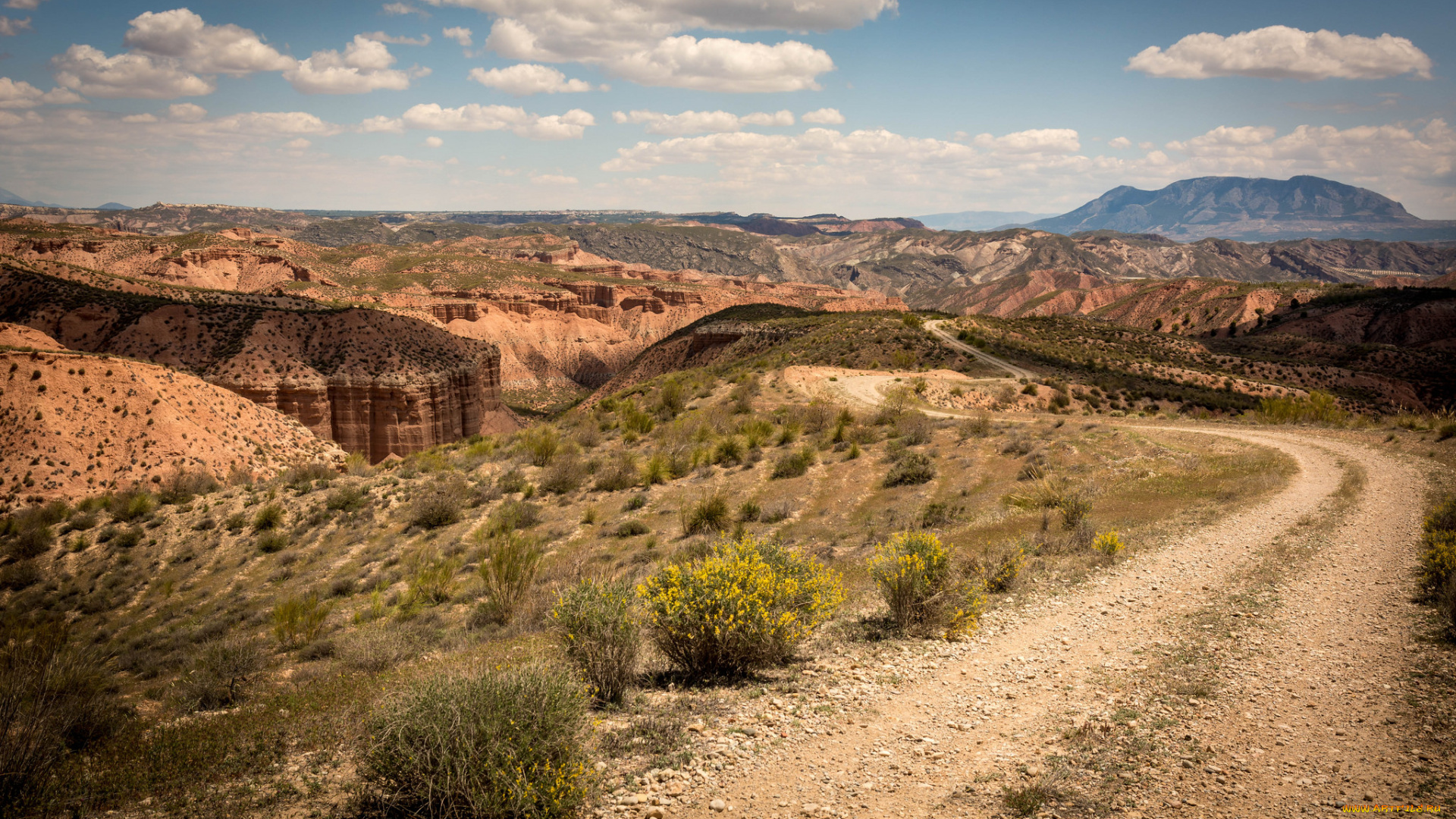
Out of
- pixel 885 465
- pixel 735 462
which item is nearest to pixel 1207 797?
pixel 885 465

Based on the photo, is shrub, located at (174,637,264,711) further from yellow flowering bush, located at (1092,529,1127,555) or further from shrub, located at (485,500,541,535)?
yellow flowering bush, located at (1092,529,1127,555)

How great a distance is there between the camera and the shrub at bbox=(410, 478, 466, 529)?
18.5m

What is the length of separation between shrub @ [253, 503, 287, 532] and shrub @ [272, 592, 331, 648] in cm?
798

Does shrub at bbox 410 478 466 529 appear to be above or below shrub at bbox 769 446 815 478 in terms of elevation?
below

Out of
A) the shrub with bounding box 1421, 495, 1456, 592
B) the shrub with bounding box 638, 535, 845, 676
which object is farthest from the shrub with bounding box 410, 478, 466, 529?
the shrub with bounding box 1421, 495, 1456, 592

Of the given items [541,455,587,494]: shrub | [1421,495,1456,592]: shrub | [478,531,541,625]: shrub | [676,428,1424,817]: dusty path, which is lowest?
[541,455,587,494]: shrub

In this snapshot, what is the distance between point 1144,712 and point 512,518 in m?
15.0

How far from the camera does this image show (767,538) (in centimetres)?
1424

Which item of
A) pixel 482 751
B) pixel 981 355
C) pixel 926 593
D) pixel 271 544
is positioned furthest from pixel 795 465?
pixel 981 355

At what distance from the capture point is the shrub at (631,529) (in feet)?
53.3

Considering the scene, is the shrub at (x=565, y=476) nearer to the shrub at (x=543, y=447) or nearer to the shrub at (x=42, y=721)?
the shrub at (x=543, y=447)

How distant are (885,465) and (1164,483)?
6.76 metres

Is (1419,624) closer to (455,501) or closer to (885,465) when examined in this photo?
(885,465)

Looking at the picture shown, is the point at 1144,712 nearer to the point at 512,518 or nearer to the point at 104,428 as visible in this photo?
the point at 512,518
